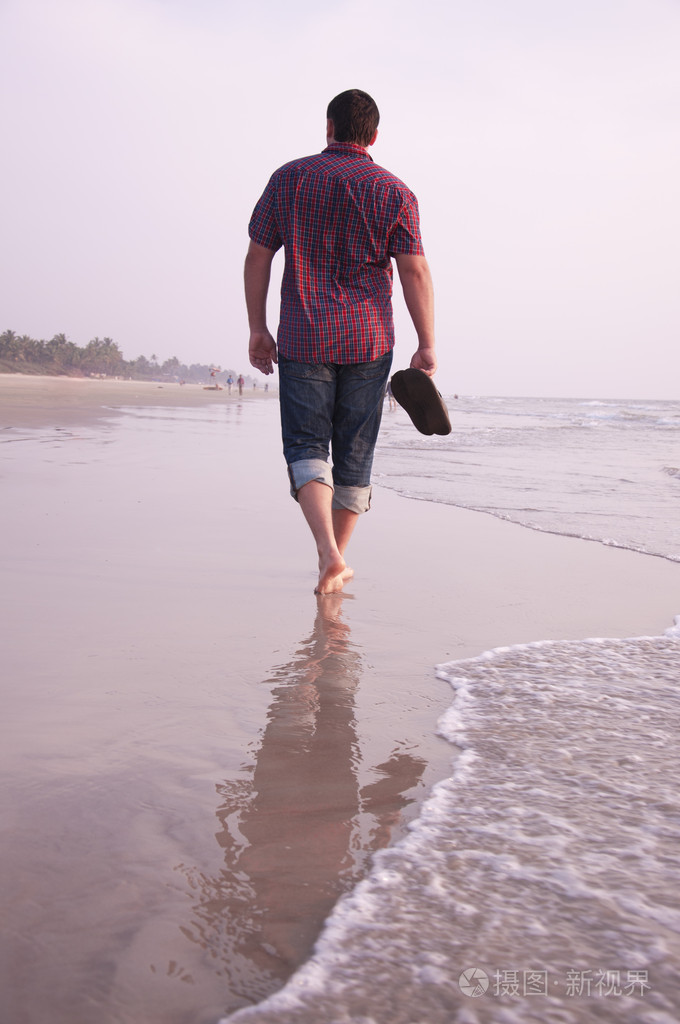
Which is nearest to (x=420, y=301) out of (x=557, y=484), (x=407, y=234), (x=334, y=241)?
(x=407, y=234)

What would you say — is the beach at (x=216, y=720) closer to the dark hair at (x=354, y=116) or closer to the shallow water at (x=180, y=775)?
the shallow water at (x=180, y=775)

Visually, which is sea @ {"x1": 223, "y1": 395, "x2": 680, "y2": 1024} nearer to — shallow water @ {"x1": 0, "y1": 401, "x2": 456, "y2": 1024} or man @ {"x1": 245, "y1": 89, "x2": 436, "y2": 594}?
shallow water @ {"x1": 0, "y1": 401, "x2": 456, "y2": 1024}

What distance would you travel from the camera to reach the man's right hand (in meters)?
2.84

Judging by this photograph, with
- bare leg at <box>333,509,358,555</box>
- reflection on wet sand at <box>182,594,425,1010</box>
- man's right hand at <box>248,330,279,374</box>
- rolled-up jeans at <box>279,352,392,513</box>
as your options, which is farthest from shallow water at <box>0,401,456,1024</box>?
man's right hand at <box>248,330,279,374</box>

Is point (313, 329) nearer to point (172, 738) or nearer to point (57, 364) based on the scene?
point (172, 738)

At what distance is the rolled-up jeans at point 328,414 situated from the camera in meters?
2.71

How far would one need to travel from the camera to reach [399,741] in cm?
157

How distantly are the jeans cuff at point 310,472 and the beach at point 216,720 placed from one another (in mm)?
403

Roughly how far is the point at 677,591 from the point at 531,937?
2287 millimetres

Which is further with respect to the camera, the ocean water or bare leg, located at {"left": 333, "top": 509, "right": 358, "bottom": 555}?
the ocean water

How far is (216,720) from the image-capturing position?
161 cm

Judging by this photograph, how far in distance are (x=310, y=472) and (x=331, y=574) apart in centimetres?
36

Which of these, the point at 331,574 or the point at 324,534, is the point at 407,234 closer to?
the point at 324,534

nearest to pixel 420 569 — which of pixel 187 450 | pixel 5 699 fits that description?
pixel 5 699
